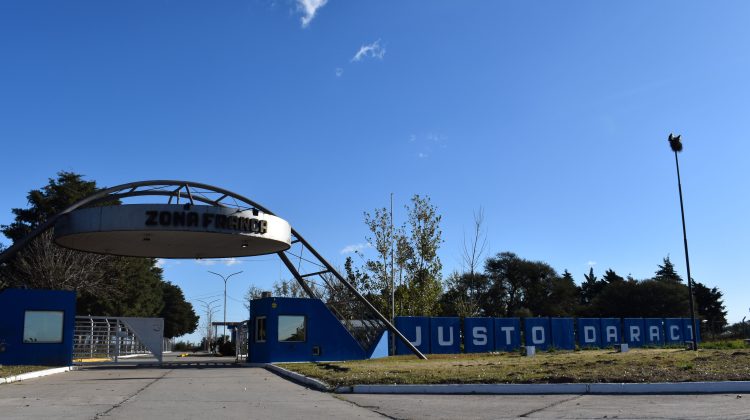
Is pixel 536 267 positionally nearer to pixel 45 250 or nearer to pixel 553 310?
pixel 553 310

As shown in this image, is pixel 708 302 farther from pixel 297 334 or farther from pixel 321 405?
pixel 321 405

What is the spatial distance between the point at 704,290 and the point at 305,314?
7432cm

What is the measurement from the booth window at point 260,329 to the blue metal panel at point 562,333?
19.1 m

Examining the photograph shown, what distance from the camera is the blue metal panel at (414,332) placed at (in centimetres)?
3456

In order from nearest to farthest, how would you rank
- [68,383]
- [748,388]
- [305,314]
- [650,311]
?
[748,388]
[68,383]
[305,314]
[650,311]

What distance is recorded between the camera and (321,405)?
12.4 meters

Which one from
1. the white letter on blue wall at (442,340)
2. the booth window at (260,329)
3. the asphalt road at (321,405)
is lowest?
the asphalt road at (321,405)

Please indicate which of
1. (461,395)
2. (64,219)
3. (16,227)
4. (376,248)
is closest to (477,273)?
(376,248)

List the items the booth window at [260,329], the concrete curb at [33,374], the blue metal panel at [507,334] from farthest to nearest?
1. the blue metal panel at [507,334]
2. the booth window at [260,329]
3. the concrete curb at [33,374]

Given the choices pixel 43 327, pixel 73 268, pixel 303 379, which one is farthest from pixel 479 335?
A: pixel 73 268

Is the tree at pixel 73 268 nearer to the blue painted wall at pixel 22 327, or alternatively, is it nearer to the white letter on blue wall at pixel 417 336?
the blue painted wall at pixel 22 327

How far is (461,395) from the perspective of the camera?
46.4ft

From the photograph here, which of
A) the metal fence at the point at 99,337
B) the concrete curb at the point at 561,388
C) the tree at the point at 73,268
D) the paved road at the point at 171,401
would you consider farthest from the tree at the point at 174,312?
the concrete curb at the point at 561,388

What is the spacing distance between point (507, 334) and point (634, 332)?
39.2 ft
